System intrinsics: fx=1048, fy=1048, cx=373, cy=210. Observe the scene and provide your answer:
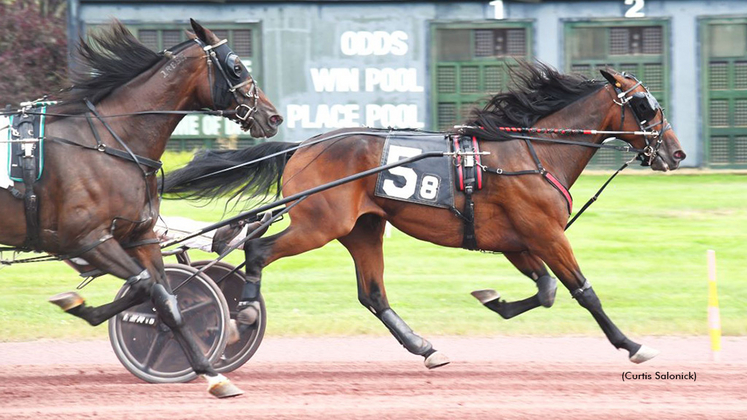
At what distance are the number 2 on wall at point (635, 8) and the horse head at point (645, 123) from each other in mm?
11113

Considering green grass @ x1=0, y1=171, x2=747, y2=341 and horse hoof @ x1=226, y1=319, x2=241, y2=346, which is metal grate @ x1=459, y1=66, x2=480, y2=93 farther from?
horse hoof @ x1=226, y1=319, x2=241, y2=346

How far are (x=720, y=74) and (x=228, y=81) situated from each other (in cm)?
1330

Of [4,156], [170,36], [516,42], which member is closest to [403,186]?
[4,156]

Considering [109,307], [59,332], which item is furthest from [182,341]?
[59,332]

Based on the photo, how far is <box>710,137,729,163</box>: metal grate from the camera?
1772 cm

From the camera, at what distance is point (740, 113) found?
17.5 meters

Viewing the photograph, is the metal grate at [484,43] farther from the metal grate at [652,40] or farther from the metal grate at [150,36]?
the metal grate at [150,36]

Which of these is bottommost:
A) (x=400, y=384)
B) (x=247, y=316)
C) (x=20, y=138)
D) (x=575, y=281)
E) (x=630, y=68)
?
(x=400, y=384)

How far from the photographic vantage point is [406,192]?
6805 millimetres

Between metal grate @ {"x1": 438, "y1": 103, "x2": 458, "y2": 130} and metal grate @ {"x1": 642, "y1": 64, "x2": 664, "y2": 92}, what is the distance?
10.8ft

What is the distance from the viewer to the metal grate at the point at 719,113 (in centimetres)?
1758

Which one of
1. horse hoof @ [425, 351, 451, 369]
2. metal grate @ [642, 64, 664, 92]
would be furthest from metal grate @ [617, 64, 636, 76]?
horse hoof @ [425, 351, 451, 369]

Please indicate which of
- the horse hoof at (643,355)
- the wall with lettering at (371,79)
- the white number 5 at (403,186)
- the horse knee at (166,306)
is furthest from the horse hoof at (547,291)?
the wall with lettering at (371,79)

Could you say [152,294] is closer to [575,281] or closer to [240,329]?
[240,329]
